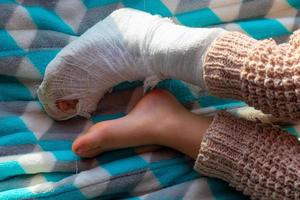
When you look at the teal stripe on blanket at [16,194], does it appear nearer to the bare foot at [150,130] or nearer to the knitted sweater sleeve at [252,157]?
the bare foot at [150,130]

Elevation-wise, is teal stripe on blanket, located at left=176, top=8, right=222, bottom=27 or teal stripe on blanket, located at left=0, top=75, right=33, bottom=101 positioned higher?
teal stripe on blanket, located at left=176, top=8, right=222, bottom=27

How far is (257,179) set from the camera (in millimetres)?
833

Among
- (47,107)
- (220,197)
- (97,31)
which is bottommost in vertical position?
(220,197)

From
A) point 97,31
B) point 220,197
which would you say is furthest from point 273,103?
point 97,31

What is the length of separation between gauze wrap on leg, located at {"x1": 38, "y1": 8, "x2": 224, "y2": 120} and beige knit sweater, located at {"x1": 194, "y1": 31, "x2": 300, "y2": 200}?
0.06m

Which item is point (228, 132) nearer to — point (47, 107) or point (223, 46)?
point (223, 46)

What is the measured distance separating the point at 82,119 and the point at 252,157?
343 mm

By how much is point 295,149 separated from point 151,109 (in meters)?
0.27

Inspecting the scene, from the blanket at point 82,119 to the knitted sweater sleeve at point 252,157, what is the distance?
74 millimetres

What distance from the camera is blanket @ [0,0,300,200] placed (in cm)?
93

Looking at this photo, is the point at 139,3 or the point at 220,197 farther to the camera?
the point at 139,3

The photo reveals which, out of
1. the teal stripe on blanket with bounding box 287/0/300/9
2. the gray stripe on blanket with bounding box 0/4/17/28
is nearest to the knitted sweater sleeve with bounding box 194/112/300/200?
the teal stripe on blanket with bounding box 287/0/300/9

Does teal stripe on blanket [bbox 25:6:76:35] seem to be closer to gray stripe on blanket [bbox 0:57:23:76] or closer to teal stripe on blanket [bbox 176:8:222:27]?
gray stripe on blanket [bbox 0:57:23:76]

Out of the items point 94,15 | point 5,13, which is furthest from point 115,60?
point 5,13
